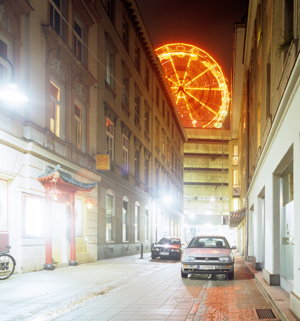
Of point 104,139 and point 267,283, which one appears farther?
point 104,139

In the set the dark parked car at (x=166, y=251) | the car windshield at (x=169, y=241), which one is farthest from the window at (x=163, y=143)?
the dark parked car at (x=166, y=251)

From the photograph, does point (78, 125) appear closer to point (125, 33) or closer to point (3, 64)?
point (3, 64)

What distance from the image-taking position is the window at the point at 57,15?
19453mm

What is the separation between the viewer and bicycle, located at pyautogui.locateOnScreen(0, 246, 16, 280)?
1412 centimetres

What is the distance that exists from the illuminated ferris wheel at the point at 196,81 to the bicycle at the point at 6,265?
4417 centimetres

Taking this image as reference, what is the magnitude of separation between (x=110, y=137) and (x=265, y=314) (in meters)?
20.0

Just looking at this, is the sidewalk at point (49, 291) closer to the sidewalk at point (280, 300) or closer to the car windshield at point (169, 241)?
the sidewalk at point (280, 300)

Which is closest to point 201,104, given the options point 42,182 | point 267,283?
point 42,182

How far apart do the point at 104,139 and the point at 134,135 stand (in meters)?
8.36

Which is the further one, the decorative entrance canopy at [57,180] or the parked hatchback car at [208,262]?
the decorative entrance canopy at [57,180]

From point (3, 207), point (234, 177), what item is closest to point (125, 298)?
point (3, 207)

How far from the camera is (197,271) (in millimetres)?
16141

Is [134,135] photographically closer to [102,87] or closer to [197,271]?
[102,87]

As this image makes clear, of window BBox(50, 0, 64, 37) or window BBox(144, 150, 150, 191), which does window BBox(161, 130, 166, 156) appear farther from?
window BBox(50, 0, 64, 37)
